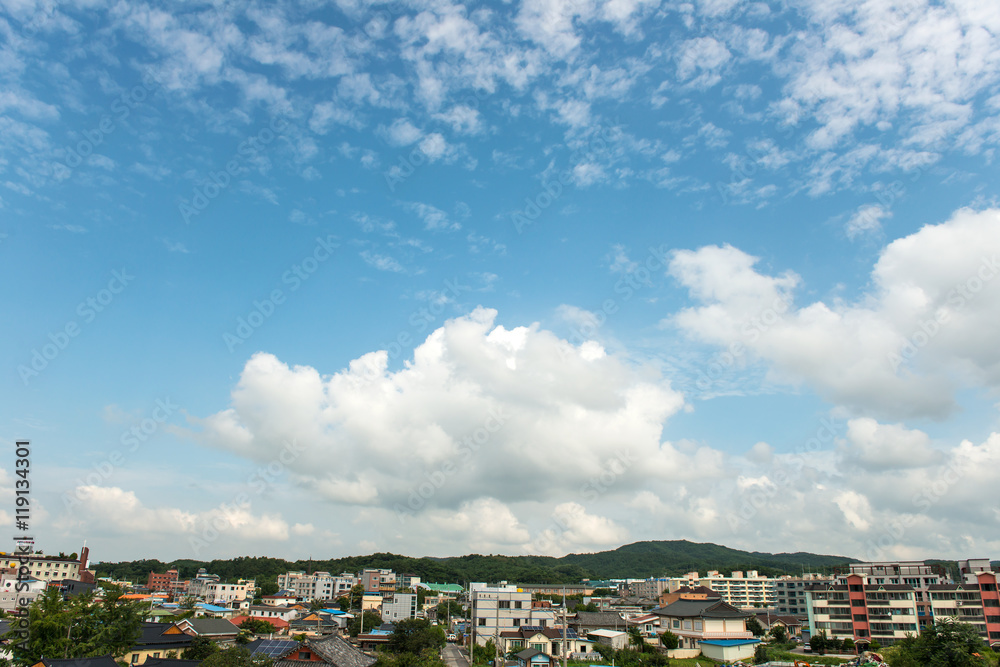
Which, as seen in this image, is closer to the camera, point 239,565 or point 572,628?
point 572,628

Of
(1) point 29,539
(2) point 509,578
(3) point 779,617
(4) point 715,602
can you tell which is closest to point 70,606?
(1) point 29,539

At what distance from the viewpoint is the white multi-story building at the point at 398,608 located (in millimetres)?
89812

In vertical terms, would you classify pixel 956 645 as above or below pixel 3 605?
above

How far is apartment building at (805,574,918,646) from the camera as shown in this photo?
6184 centimetres

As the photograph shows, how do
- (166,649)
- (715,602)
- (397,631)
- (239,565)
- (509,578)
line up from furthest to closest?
(509,578)
(239,565)
(715,602)
(397,631)
(166,649)

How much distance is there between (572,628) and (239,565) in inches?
5501

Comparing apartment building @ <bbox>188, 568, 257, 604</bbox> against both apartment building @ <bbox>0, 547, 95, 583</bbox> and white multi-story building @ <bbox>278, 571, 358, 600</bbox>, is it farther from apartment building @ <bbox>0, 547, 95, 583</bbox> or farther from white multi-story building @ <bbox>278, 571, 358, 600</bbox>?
apartment building @ <bbox>0, 547, 95, 583</bbox>

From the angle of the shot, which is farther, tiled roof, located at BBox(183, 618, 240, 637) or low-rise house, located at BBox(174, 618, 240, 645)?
tiled roof, located at BBox(183, 618, 240, 637)

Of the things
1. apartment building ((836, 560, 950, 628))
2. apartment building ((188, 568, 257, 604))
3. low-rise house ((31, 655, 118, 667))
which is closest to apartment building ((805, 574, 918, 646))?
apartment building ((836, 560, 950, 628))

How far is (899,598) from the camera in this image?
62.7 metres

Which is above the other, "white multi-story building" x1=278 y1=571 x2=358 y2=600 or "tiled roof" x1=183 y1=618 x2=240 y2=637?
"tiled roof" x1=183 y1=618 x2=240 y2=637

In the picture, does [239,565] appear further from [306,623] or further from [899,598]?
[899,598]

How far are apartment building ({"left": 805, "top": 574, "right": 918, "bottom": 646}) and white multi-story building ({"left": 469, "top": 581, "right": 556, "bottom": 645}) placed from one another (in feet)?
104

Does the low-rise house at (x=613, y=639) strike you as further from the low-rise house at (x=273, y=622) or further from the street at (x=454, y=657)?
the low-rise house at (x=273, y=622)
